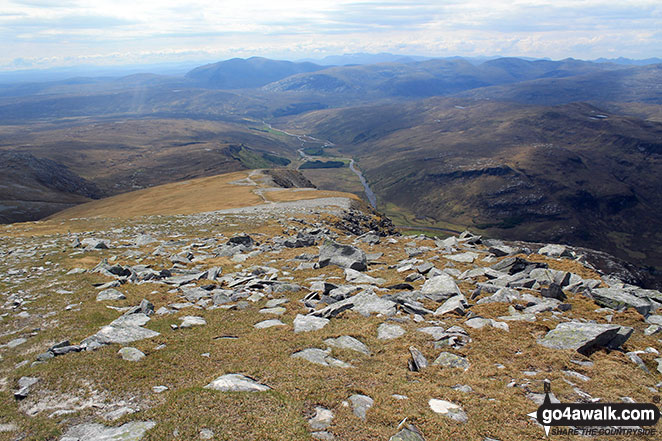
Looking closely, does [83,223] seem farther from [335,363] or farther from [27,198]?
[27,198]

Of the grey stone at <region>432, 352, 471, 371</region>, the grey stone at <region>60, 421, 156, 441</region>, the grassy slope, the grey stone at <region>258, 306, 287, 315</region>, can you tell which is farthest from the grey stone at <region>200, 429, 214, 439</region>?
the grassy slope

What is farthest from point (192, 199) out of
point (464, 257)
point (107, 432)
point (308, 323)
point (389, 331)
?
point (107, 432)

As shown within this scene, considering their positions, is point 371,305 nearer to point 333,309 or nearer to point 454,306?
point 333,309

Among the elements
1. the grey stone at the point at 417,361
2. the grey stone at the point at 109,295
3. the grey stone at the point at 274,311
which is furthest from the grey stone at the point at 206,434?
the grey stone at the point at 109,295

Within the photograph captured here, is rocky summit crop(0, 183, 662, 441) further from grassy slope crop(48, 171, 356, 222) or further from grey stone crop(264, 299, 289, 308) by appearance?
grassy slope crop(48, 171, 356, 222)

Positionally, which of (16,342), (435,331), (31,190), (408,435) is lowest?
(31,190)

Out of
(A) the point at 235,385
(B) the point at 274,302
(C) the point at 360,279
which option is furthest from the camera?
(C) the point at 360,279
